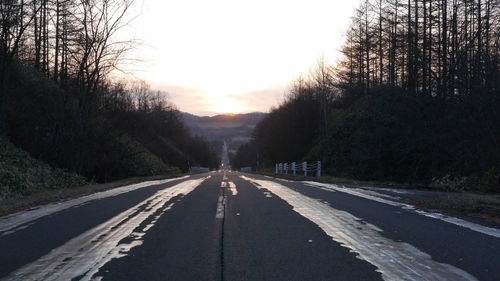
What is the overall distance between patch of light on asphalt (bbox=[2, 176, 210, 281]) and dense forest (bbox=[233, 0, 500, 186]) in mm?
15119

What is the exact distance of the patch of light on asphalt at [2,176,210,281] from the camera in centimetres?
486

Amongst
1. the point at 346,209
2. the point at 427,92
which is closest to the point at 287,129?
the point at 427,92

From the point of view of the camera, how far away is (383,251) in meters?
5.91

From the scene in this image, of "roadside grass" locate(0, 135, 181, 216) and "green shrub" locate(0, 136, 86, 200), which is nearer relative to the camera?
"roadside grass" locate(0, 135, 181, 216)

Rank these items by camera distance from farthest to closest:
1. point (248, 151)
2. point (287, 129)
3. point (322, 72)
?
point (248, 151) → point (287, 129) → point (322, 72)

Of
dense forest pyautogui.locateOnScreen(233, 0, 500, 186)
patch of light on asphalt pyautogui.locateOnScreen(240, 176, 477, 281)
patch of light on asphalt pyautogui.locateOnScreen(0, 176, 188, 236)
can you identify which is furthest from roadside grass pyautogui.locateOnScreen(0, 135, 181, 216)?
dense forest pyautogui.locateOnScreen(233, 0, 500, 186)

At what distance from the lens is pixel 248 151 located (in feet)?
489

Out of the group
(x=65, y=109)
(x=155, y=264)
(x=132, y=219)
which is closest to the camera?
(x=155, y=264)

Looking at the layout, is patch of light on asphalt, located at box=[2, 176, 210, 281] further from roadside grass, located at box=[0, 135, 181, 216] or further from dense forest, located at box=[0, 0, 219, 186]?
dense forest, located at box=[0, 0, 219, 186]

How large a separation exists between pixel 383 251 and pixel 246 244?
1811 millimetres

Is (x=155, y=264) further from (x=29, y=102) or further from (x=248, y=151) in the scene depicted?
(x=248, y=151)

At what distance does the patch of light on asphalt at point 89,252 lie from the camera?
4863mm

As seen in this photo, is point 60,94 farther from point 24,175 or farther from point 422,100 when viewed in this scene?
point 422,100

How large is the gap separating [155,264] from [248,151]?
144 metres
